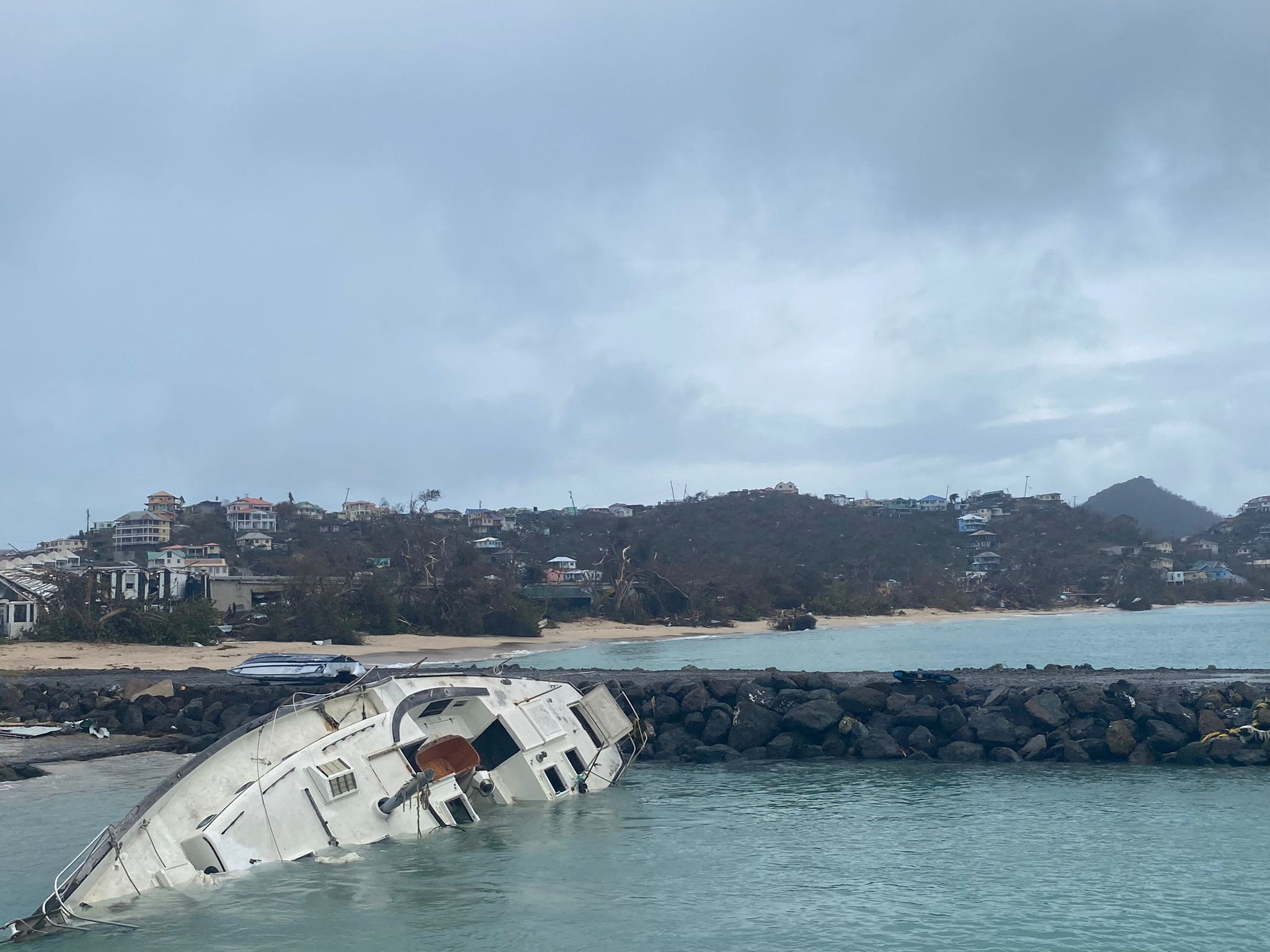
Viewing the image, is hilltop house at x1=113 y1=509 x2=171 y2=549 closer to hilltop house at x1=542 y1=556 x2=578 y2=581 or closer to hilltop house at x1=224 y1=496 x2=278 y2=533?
hilltop house at x1=224 y1=496 x2=278 y2=533

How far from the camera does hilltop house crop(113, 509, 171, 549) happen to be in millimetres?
108438

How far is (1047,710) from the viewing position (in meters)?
25.3

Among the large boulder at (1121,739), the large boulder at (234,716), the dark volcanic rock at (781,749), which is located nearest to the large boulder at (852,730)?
the dark volcanic rock at (781,749)

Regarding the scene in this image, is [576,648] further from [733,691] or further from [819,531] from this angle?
[819,531]

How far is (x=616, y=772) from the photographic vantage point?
21500 mm

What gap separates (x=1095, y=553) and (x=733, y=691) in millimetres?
104088

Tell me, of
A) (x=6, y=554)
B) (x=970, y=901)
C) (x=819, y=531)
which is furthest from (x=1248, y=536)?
(x=970, y=901)

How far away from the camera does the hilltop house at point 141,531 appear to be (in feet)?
356

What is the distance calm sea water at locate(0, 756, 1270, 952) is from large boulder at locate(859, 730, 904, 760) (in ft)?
7.76

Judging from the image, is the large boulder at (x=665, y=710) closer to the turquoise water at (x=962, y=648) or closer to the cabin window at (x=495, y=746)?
the cabin window at (x=495, y=746)

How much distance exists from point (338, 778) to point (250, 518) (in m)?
111

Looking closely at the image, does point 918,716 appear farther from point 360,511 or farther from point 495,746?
point 360,511

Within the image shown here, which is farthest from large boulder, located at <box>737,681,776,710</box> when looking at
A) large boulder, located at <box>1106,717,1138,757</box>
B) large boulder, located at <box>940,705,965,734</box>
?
large boulder, located at <box>1106,717,1138,757</box>

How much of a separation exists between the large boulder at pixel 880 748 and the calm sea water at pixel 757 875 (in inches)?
93.2
